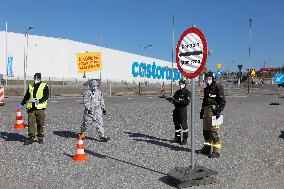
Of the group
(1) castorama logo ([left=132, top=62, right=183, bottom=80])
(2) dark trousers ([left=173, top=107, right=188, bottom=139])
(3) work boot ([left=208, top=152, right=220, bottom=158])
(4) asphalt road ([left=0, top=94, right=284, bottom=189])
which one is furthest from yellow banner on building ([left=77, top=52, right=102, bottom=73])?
(1) castorama logo ([left=132, top=62, right=183, bottom=80])

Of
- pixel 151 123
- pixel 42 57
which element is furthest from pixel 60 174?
pixel 42 57

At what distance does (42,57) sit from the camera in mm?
62781

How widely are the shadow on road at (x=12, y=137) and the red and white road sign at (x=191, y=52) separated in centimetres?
632

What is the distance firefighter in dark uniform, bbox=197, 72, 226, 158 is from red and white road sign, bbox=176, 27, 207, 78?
2.52 m

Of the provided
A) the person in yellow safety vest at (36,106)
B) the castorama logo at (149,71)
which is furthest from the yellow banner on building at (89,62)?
the castorama logo at (149,71)

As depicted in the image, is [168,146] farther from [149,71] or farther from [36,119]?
[149,71]

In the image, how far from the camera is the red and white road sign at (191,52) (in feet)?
19.0

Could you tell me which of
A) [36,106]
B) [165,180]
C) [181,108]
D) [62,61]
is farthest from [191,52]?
[62,61]

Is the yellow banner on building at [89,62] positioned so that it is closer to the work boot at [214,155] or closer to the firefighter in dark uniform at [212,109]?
the firefighter in dark uniform at [212,109]

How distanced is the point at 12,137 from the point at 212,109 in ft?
20.1

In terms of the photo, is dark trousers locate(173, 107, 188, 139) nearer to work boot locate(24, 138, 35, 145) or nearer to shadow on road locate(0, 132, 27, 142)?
work boot locate(24, 138, 35, 145)

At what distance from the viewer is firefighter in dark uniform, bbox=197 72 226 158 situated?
837cm

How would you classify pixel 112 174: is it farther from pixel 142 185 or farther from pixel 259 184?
pixel 259 184

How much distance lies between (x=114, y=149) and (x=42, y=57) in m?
56.2
